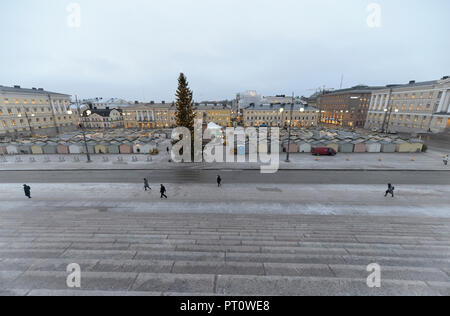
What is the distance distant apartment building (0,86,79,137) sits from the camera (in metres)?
56.1

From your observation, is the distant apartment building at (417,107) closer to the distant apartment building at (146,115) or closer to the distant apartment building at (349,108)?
the distant apartment building at (349,108)

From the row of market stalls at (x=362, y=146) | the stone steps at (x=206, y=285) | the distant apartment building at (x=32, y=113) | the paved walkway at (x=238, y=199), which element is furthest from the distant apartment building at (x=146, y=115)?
the stone steps at (x=206, y=285)

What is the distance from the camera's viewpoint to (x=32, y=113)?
207 ft

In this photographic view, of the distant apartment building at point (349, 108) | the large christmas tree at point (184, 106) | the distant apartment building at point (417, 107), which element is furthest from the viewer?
the distant apartment building at point (349, 108)

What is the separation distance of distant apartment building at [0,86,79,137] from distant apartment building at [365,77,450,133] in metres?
108

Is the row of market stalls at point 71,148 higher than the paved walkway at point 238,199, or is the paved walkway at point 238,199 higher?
the row of market stalls at point 71,148


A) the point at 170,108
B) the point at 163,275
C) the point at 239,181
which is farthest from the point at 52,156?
the point at 170,108

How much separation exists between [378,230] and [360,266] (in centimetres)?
490

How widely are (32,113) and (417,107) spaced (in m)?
126

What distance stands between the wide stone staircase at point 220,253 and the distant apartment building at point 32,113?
61863mm

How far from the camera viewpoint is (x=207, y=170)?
77.4ft

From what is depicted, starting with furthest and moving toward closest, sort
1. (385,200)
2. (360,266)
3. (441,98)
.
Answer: (441,98) < (385,200) < (360,266)

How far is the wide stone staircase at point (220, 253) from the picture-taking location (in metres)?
5.53
